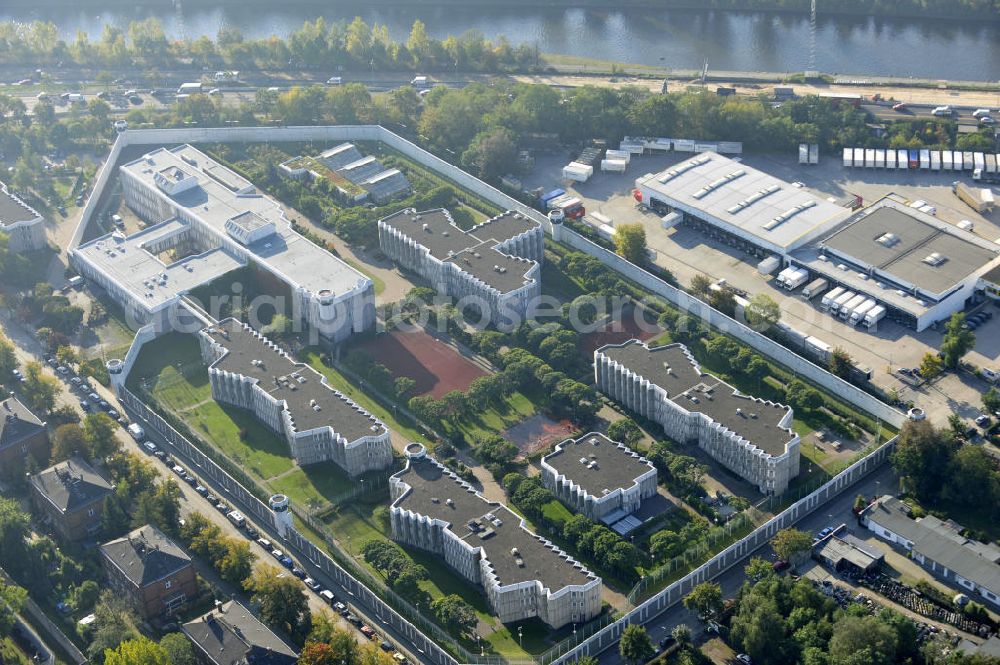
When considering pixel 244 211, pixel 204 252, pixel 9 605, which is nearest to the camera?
pixel 9 605

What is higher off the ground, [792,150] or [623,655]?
[792,150]

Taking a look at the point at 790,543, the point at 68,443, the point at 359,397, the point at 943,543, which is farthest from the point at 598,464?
the point at 68,443

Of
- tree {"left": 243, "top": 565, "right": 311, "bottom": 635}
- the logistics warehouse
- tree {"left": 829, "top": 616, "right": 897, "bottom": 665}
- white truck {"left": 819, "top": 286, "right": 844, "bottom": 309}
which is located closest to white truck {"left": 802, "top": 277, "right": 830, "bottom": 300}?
the logistics warehouse

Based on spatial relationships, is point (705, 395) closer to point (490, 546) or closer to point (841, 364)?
point (841, 364)

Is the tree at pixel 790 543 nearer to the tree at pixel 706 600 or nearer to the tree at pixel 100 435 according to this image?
the tree at pixel 706 600

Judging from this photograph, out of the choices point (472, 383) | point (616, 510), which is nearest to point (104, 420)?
point (472, 383)

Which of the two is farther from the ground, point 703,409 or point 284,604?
point 703,409

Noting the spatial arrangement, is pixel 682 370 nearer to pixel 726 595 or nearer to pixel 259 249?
pixel 726 595
